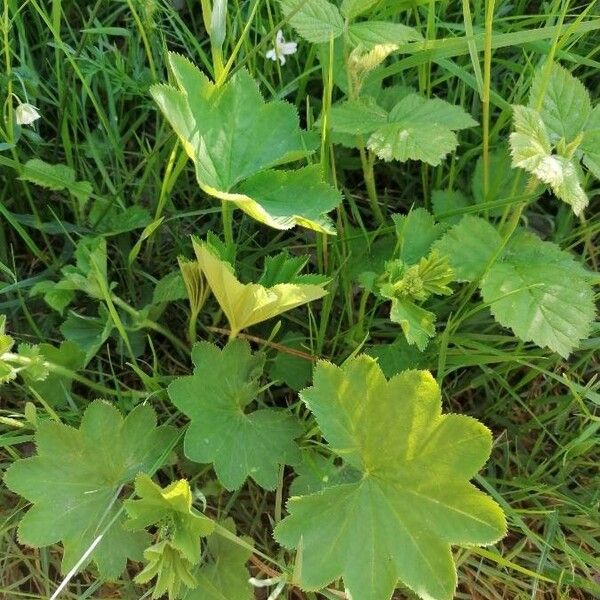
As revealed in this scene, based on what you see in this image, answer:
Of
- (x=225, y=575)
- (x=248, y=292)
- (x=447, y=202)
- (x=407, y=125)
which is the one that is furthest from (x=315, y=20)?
(x=225, y=575)

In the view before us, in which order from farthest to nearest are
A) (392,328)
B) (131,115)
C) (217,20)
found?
(131,115) → (392,328) → (217,20)

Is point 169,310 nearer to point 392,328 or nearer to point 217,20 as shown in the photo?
point 392,328

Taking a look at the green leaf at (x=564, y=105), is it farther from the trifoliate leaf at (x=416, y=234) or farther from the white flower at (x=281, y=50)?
the white flower at (x=281, y=50)

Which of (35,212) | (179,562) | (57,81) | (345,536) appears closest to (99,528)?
(179,562)

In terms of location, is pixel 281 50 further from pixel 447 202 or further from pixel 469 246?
pixel 469 246

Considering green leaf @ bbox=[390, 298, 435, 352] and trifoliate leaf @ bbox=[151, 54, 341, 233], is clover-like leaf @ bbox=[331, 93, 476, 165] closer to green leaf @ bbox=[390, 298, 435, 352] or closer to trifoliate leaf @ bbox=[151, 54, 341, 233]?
trifoliate leaf @ bbox=[151, 54, 341, 233]

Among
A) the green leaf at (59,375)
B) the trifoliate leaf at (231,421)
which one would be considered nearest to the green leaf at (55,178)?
the green leaf at (59,375)
